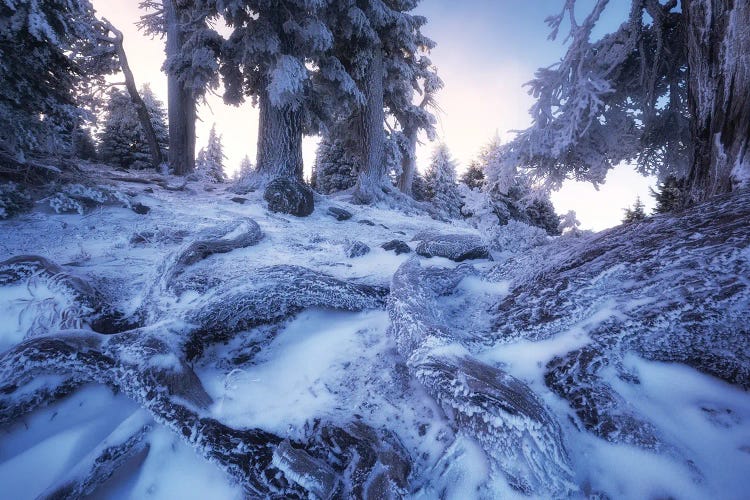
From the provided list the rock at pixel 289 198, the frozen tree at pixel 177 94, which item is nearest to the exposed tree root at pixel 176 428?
the rock at pixel 289 198

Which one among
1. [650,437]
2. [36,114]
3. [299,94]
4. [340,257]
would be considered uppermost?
[299,94]

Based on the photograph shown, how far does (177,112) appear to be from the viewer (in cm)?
1138

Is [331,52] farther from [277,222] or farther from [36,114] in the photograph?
[36,114]

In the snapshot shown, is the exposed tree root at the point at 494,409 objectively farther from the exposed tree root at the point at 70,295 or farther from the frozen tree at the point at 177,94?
the frozen tree at the point at 177,94

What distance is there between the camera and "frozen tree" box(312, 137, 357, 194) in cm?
1939

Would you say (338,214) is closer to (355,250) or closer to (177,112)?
(355,250)

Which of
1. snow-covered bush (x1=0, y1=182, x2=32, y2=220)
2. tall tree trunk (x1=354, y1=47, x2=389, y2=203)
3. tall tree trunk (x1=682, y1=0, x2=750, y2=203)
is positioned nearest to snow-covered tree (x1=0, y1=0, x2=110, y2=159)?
snow-covered bush (x1=0, y1=182, x2=32, y2=220)

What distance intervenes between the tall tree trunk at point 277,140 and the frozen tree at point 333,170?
11900 mm

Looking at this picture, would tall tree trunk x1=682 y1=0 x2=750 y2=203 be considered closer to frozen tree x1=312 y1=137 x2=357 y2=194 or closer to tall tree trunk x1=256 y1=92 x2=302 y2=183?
tall tree trunk x1=256 y1=92 x2=302 y2=183

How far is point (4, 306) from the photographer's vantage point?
2.00 metres

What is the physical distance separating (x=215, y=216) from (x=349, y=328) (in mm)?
4094

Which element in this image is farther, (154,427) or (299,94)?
(299,94)

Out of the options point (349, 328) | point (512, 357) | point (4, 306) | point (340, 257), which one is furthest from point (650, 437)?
point (4, 306)

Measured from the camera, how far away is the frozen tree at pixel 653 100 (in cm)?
230
